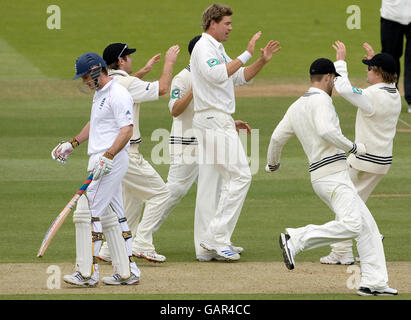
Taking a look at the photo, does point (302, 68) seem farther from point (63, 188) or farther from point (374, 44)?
point (63, 188)

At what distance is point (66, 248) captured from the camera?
36.2 ft

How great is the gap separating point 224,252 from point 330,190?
1.75 meters

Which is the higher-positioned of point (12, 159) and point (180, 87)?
point (180, 87)

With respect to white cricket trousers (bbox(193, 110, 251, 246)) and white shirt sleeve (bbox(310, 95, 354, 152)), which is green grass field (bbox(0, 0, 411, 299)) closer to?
white cricket trousers (bbox(193, 110, 251, 246))

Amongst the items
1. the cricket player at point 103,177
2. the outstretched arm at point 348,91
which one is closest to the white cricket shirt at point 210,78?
the outstretched arm at point 348,91

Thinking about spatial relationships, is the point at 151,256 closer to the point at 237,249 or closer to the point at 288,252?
the point at 237,249

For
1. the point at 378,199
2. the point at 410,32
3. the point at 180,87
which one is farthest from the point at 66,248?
the point at 410,32

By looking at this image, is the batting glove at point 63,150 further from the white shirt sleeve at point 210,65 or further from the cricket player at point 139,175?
the white shirt sleeve at point 210,65

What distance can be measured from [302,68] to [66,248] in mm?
15594

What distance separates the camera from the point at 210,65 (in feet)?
Result: 33.9

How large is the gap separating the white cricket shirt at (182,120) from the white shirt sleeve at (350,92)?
174cm

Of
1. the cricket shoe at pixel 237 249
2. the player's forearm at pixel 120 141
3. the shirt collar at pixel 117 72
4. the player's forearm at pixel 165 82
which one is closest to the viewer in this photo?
the player's forearm at pixel 120 141

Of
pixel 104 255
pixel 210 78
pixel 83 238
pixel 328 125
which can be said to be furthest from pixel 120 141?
pixel 104 255

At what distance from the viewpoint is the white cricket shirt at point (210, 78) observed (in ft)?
33.8
